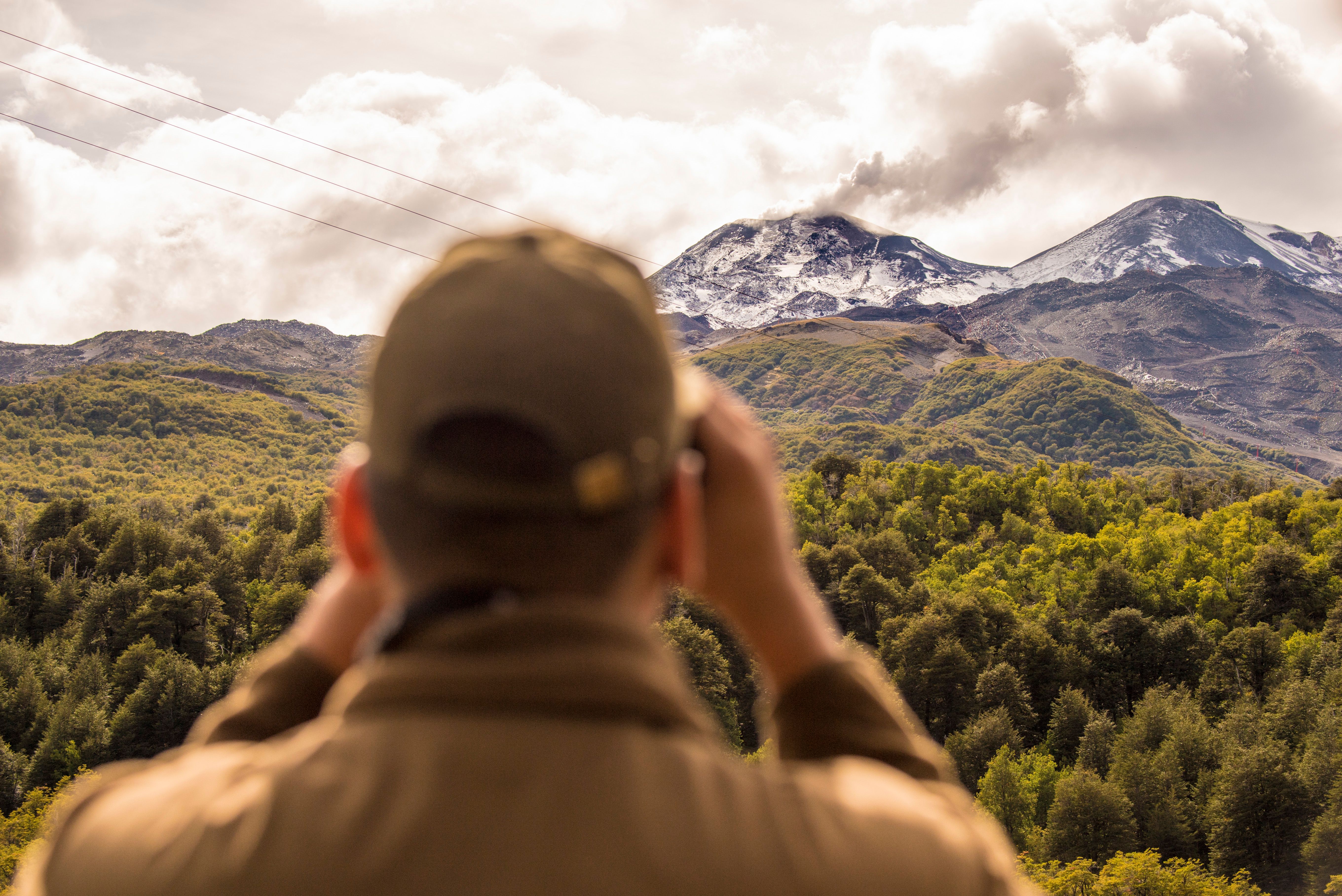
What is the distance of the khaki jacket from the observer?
126 centimetres

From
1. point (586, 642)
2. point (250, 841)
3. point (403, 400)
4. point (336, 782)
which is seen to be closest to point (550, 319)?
point (403, 400)

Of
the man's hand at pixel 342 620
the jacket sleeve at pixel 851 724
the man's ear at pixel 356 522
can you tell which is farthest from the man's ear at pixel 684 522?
the man's hand at pixel 342 620

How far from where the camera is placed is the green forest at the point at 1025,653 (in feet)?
188

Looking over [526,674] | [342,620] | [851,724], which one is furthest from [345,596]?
[851,724]

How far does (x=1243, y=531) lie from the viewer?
102125mm

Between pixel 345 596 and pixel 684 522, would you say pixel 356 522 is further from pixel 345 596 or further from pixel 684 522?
pixel 684 522

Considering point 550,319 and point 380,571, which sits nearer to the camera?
point 550,319

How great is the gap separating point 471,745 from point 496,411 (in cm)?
52

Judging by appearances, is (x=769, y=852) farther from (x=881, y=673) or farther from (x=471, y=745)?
(x=881, y=673)

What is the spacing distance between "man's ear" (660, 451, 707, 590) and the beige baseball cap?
86mm

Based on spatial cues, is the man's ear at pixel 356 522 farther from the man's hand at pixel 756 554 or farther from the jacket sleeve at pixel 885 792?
the jacket sleeve at pixel 885 792

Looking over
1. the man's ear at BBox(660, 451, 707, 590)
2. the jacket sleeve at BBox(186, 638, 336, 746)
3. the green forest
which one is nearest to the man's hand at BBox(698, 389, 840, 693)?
the man's ear at BBox(660, 451, 707, 590)

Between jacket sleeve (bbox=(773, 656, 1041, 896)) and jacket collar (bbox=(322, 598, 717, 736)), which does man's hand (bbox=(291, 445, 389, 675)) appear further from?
jacket sleeve (bbox=(773, 656, 1041, 896))

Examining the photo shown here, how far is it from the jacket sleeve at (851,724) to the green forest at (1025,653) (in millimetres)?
55869
